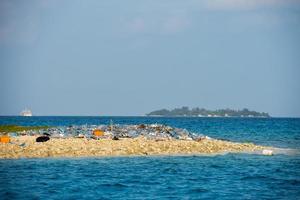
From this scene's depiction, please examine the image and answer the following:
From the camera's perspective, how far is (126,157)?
37312mm

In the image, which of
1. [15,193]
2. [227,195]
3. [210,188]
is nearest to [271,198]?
[227,195]

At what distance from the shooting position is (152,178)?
2836 centimetres

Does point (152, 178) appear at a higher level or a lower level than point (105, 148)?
lower

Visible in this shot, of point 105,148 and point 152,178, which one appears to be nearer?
point 152,178

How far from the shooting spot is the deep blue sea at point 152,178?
77.7 feet

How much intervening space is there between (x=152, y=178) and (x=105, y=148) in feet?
42.6

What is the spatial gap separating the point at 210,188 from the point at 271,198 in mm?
3611

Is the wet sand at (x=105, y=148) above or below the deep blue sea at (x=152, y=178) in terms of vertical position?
above

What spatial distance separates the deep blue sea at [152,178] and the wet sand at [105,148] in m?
2.29

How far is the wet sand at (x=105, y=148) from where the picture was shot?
3784 centimetres

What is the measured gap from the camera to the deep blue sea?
23.7 meters

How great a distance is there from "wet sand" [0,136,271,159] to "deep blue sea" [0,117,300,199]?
2.29 meters

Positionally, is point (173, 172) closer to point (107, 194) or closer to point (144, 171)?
point (144, 171)

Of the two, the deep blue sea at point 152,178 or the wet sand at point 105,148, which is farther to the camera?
the wet sand at point 105,148
